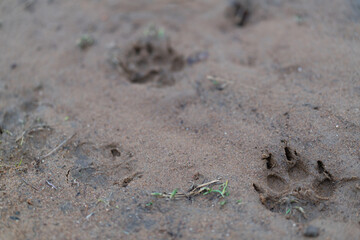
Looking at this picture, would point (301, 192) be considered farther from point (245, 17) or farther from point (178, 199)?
point (245, 17)

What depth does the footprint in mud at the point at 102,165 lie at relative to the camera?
2166 millimetres

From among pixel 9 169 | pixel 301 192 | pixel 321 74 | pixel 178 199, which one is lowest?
pixel 9 169

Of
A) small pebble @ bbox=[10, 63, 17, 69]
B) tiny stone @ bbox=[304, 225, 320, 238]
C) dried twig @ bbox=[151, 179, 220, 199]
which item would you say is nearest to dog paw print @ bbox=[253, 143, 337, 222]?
tiny stone @ bbox=[304, 225, 320, 238]

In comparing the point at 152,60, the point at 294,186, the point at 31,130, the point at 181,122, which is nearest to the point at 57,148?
the point at 31,130

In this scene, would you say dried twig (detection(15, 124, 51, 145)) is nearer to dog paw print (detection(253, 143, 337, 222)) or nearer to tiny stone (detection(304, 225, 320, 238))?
dog paw print (detection(253, 143, 337, 222))

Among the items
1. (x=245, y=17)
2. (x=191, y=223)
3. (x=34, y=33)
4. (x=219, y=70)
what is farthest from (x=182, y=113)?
(x=34, y=33)

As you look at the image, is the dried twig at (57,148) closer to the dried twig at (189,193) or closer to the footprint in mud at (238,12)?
the dried twig at (189,193)

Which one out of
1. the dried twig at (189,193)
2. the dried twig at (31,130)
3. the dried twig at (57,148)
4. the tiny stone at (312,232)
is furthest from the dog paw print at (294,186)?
the dried twig at (31,130)

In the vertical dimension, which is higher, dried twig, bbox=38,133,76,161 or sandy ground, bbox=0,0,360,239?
sandy ground, bbox=0,0,360,239

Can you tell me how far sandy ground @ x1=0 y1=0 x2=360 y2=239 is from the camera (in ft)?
6.27

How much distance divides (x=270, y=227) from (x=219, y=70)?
4.83 feet

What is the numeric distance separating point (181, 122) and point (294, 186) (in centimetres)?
91

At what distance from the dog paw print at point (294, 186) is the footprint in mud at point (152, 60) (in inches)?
46.8

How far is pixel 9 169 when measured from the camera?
221 centimetres
